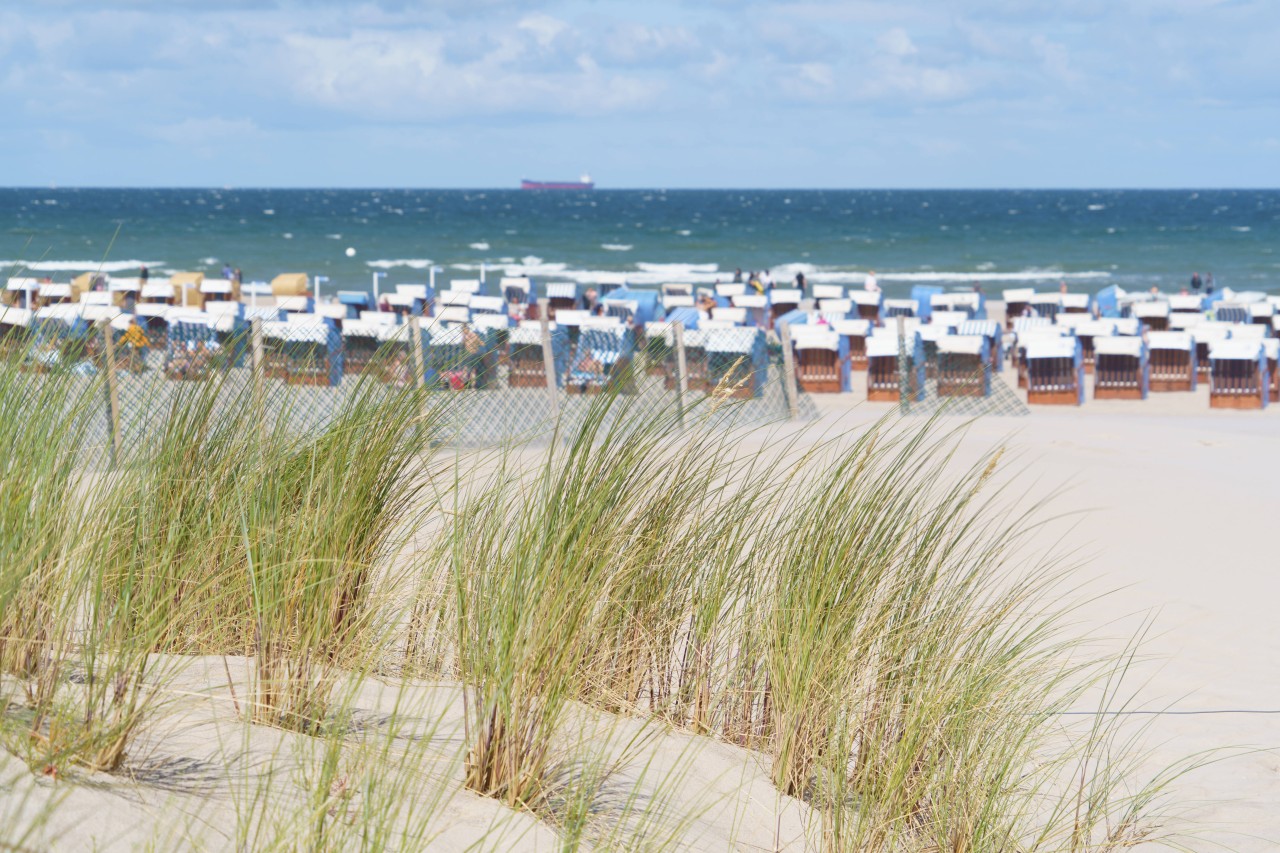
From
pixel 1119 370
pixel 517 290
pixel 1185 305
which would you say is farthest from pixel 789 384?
pixel 517 290

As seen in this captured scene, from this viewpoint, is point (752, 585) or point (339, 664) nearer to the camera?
point (339, 664)

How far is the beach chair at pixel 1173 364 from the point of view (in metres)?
15.4

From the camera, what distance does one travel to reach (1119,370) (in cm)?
1473

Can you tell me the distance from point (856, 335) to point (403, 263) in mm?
33977

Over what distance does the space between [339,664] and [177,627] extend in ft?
1.16

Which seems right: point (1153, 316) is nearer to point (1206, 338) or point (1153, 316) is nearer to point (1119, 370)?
point (1206, 338)

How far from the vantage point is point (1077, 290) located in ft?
131

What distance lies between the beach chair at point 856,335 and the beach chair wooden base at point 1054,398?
2.50 meters

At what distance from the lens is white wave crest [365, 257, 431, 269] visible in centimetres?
4623

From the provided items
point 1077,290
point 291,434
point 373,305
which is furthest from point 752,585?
point 1077,290

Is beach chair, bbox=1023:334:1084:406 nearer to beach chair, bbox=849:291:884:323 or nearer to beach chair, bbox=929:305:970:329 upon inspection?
beach chair, bbox=929:305:970:329

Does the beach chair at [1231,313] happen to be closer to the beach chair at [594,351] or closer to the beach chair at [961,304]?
the beach chair at [961,304]

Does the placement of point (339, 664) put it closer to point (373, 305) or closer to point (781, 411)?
point (781, 411)

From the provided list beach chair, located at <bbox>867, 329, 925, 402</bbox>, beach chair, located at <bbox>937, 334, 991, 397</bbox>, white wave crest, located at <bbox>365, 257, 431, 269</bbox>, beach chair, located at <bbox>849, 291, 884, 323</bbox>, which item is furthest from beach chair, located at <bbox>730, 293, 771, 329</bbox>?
white wave crest, located at <bbox>365, 257, 431, 269</bbox>
